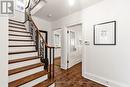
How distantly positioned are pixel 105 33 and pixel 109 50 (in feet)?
1.73

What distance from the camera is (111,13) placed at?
3160 millimetres

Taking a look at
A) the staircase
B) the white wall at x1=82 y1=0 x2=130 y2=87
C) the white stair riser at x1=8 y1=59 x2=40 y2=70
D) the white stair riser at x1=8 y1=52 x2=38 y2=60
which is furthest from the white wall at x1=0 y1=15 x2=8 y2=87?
the white wall at x1=82 y1=0 x2=130 y2=87

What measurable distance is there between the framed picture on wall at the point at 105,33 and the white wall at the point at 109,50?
117 mm

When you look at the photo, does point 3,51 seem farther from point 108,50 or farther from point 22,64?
point 108,50

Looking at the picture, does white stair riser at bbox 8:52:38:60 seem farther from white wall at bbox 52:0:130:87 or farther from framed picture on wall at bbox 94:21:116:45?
framed picture on wall at bbox 94:21:116:45

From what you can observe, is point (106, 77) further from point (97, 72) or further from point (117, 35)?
point (117, 35)

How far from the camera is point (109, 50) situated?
3.20m

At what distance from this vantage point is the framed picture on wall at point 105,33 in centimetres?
309

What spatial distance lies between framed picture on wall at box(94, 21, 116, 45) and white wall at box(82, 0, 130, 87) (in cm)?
12

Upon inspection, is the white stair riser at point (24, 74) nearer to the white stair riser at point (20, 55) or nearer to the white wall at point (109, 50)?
the white stair riser at point (20, 55)

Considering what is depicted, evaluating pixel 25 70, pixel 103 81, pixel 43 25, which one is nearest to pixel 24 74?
pixel 25 70

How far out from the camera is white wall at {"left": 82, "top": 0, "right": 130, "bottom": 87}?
2.79 m

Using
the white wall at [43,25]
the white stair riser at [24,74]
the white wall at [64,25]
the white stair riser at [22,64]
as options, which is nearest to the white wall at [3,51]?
the white stair riser at [24,74]

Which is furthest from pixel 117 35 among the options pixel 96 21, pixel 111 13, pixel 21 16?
pixel 21 16
